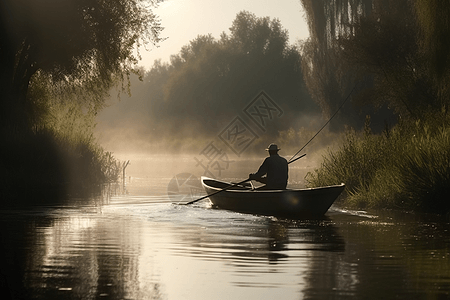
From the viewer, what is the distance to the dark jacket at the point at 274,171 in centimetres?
1764

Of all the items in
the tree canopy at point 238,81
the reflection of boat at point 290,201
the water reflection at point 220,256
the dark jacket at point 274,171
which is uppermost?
the tree canopy at point 238,81

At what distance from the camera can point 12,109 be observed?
81.7 ft

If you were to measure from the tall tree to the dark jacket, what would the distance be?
9915mm

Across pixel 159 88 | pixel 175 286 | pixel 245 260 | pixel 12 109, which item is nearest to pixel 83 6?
pixel 12 109

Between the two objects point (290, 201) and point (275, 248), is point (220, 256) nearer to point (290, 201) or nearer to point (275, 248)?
point (275, 248)

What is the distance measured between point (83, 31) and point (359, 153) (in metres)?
10.1

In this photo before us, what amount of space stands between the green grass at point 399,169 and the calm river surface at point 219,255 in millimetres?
792

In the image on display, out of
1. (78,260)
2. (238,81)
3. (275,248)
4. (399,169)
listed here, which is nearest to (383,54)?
(399,169)

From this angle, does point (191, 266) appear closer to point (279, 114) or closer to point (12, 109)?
point (12, 109)

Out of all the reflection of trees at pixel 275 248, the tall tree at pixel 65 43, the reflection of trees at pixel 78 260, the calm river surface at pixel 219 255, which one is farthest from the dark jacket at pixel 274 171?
the tall tree at pixel 65 43

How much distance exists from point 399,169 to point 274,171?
296cm

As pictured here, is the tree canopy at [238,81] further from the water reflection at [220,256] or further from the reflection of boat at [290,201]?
the water reflection at [220,256]

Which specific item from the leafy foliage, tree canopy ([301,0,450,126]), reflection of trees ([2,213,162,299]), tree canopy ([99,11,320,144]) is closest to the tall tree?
the leafy foliage

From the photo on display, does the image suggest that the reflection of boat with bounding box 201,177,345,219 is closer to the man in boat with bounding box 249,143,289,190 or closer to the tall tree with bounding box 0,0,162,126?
the man in boat with bounding box 249,143,289,190
